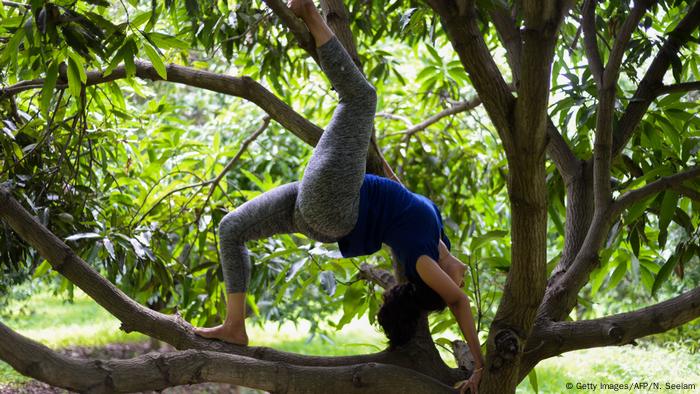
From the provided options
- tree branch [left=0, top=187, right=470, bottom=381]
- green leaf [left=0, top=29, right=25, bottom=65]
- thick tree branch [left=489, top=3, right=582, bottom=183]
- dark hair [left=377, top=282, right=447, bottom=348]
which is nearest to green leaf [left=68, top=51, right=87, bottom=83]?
green leaf [left=0, top=29, right=25, bottom=65]

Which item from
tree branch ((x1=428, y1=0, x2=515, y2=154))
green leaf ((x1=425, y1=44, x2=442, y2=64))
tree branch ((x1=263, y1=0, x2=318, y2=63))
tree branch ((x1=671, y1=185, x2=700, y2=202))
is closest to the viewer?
tree branch ((x1=428, y1=0, x2=515, y2=154))

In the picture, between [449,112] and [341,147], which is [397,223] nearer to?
[341,147]

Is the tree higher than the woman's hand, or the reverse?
the tree

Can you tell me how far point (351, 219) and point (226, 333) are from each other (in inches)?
16.2

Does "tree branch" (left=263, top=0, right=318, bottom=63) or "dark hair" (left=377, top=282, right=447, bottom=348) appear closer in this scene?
"tree branch" (left=263, top=0, right=318, bottom=63)

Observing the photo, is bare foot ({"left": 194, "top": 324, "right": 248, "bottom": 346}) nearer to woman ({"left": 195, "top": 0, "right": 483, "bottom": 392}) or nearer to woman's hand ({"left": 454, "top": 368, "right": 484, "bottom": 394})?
woman ({"left": 195, "top": 0, "right": 483, "bottom": 392})

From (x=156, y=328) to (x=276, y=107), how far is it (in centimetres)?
69

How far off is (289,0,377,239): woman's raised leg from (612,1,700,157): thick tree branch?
717mm

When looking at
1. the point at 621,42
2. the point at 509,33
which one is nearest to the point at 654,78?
the point at 621,42

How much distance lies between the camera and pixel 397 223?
1810mm

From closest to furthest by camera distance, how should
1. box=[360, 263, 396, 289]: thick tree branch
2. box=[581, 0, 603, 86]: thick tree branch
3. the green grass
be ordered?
box=[581, 0, 603, 86]: thick tree branch → box=[360, 263, 396, 289]: thick tree branch → the green grass

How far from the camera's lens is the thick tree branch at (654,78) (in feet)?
6.39

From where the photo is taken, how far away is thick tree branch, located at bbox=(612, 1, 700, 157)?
1.95 m

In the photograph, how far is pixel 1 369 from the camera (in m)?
3.68
